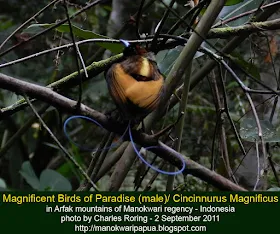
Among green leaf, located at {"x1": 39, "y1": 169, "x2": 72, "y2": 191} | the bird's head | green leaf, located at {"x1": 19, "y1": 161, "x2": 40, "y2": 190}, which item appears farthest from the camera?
green leaf, located at {"x1": 19, "y1": 161, "x2": 40, "y2": 190}

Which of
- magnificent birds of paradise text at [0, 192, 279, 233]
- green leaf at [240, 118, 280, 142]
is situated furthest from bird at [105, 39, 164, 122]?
green leaf at [240, 118, 280, 142]

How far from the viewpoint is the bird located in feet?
3.33

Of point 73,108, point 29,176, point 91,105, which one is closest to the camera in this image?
point 73,108

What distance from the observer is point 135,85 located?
1.04m

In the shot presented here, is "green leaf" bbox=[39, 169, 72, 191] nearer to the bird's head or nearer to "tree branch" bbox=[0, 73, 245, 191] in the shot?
the bird's head

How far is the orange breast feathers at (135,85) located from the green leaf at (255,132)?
1.23ft

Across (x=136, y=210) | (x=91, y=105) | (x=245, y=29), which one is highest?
(x=91, y=105)

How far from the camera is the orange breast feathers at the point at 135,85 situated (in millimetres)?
1015

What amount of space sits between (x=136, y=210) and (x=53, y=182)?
4.27ft

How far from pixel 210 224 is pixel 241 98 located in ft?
5.87

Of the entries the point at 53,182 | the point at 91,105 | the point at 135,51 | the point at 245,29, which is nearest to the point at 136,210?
the point at 135,51

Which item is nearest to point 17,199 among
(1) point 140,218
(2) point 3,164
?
(1) point 140,218

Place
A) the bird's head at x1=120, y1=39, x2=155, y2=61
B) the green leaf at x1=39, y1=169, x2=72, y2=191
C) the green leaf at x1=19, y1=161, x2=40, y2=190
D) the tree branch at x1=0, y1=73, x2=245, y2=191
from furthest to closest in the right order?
the green leaf at x1=19, y1=161, x2=40, y2=190, the green leaf at x1=39, y1=169, x2=72, y2=191, the bird's head at x1=120, y1=39, x2=155, y2=61, the tree branch at x1=0, y1=73, x2=245, y2=191

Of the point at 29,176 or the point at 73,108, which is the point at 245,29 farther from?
the point at 29,176
